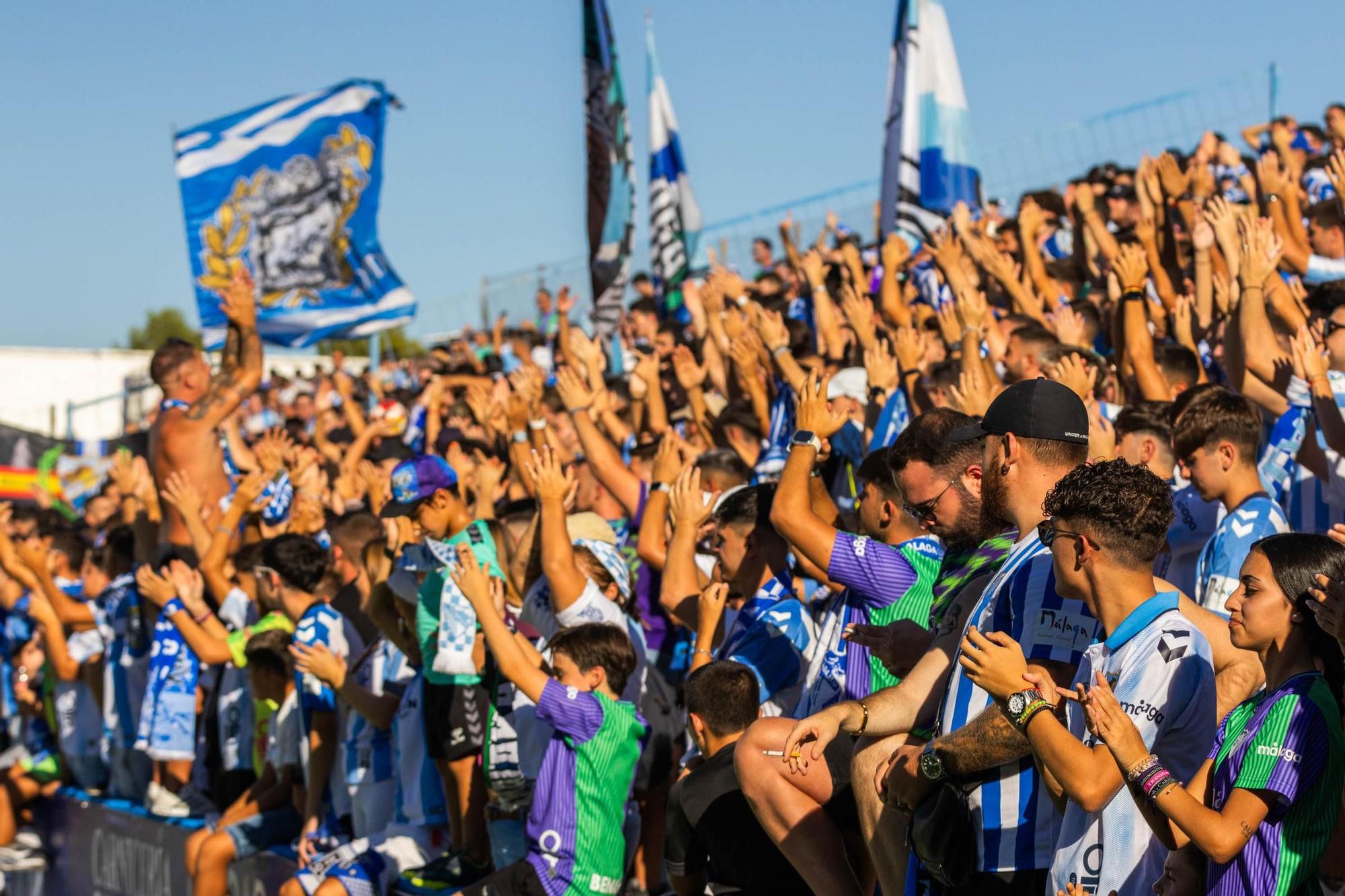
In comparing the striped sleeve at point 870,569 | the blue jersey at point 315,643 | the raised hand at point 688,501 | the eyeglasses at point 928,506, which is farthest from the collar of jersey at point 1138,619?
the blue jersey at point 315,643

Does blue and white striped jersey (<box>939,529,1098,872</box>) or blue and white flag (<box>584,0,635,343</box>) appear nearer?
blue and white striped jersey (<box>939,529,1098,872</box>)

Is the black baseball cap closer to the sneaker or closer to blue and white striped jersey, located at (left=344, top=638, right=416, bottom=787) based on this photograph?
the sneaker

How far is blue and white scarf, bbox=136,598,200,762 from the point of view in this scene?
9227mm

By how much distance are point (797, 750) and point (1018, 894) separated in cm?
65

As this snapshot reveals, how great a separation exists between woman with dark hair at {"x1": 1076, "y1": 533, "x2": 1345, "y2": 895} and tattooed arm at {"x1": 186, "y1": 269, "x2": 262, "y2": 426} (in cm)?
711

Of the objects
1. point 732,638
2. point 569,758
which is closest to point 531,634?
point 569,758

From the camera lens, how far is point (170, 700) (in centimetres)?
925

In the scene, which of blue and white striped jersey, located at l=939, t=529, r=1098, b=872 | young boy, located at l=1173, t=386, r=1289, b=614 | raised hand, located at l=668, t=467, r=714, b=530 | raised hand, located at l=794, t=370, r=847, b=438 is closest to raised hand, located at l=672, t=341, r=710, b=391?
raised hand, located at l=668, t=467, r=714, b=530

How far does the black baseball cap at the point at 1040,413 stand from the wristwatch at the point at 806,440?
1.06 meters

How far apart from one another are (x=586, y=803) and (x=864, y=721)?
6.58 feet

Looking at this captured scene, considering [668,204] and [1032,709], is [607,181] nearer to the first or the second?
[668,204]

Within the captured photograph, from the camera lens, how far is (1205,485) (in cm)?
525

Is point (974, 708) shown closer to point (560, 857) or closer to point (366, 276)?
point (560, 857)

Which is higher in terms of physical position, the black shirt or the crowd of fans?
the crowd of fans
